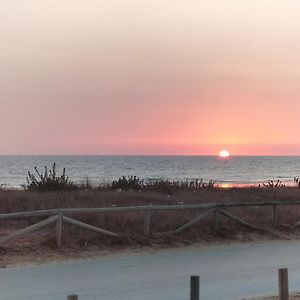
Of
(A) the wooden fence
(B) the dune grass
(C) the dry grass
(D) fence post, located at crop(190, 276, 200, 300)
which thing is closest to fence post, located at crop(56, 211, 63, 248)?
(A) the wooden fence

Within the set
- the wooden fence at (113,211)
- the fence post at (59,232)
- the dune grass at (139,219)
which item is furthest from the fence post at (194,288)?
the dune grass at (139,219)

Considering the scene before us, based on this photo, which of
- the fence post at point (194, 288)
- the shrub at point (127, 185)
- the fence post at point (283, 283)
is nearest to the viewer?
the fence post at point (194, 288)

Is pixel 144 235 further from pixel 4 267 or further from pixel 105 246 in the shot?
pixel 4 267

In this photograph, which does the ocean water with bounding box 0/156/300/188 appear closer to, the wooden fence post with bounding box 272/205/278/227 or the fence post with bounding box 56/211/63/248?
the wooden fence post with bounding box 272/205/278/227

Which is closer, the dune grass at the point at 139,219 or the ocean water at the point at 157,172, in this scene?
the dune grass at the point at 139,219

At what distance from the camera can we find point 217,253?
1252 centimetres

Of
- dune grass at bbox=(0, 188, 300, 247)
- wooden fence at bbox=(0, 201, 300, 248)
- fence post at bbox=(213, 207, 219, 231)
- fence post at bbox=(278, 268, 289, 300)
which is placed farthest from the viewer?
fence post at bbox=(213, 207, 219, 231)

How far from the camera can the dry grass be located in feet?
40.5

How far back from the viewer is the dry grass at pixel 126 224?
1236 centimetres

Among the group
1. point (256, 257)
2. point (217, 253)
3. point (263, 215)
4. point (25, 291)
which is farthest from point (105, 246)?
point (263, 215)

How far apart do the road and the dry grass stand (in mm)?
996

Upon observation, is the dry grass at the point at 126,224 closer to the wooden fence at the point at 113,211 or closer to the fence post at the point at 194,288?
the wooden fence at the point at 113,211

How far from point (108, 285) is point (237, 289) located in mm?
2139

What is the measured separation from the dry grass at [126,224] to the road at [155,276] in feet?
3.27
